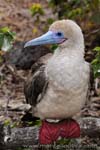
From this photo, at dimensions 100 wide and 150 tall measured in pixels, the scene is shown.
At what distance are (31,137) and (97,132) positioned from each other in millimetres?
606

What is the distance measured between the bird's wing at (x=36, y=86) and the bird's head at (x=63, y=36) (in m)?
0.29

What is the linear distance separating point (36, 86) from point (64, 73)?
1.36 feet

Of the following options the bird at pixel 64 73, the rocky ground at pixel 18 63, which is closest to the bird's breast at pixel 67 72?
the bird at pixel 64 73

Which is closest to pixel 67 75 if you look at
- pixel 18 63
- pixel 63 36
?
pixel 63 36

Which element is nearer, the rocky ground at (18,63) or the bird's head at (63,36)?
the bird's head at (63,36)

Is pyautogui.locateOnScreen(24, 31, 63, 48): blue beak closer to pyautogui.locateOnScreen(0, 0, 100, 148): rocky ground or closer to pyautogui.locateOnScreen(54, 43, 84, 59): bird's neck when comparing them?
pyautogui.locateOnScreen(54, 43, 84, 59): bird's neck

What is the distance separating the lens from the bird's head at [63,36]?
4402mm

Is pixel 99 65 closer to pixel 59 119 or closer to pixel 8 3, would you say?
pixel 59 119

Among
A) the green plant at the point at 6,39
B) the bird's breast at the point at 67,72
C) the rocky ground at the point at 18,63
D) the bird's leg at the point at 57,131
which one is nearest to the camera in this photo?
the bird's breast at the point at 67,72

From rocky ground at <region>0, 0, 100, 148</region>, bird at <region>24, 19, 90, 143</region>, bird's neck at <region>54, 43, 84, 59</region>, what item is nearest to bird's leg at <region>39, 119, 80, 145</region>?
bird at <region>24, 19, 90, 143</region>

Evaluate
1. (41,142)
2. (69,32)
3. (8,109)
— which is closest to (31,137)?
(41,142)

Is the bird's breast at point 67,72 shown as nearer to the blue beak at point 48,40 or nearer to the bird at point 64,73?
the bird at point 64,73

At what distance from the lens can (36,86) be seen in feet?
15.3

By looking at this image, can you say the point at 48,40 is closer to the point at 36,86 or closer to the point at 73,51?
the point at 73,51
